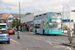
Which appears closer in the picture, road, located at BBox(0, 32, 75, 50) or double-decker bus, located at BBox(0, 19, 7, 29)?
road, located at BBox(0, 32, 75, 50)

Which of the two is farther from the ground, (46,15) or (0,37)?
(46,15)

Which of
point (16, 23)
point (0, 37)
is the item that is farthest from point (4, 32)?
point (16, 23)

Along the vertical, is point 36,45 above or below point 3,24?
below

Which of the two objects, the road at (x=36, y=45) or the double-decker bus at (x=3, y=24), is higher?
the double-decker bus at (x=3, y=24)

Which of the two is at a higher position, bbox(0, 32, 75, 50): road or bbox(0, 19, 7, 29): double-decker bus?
bbox(0, 19, 7, 29): double-decker bus

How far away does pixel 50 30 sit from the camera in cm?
2708

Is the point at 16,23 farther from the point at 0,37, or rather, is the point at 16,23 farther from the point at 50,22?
the point at 0,37

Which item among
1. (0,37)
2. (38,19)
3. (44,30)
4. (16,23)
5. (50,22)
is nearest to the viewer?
(0,37)

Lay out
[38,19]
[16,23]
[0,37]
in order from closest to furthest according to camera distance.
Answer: [0,37], [38,19], [16,23]

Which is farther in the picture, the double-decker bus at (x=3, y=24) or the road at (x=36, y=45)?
the double-decker bus at (x=3, y=24)

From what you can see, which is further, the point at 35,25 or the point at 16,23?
the point at 16,23

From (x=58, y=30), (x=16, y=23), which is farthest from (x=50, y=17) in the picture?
(x=16, y=23)

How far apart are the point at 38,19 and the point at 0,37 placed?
18.6 meters

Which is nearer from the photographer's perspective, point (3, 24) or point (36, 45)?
point (36, 45)
